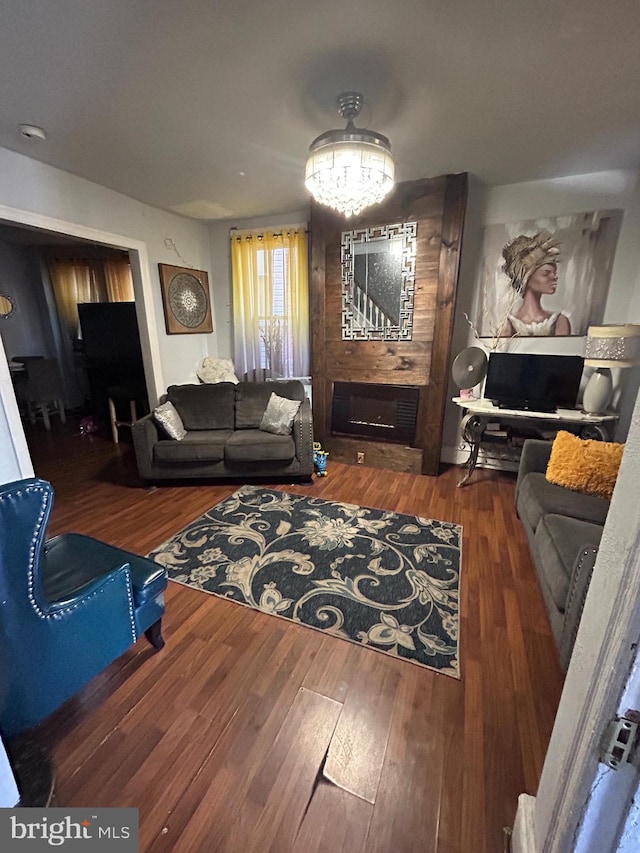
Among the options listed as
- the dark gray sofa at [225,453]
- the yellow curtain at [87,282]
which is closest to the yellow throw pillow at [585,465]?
the dark gray sofa at [225,453]

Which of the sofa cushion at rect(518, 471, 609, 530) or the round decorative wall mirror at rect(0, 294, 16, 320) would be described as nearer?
the sofa cushion at rect(518, 471, 609, 530)

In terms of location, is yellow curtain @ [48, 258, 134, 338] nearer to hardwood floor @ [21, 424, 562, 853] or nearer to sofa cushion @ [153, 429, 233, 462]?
sofa cushion @ [153, 429, 233, 462]

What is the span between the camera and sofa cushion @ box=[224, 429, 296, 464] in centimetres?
308

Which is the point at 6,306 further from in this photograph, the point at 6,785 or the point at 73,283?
the point at 6,785

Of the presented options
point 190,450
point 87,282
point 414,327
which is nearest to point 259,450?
point 190,450

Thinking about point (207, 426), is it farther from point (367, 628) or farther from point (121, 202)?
point (367, 628)

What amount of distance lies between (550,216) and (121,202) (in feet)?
12.4

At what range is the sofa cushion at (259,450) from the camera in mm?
3080

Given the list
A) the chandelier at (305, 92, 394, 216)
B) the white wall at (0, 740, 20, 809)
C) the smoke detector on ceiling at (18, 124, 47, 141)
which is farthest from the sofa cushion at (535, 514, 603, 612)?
the smoke detector on ceiling at (18, 124, 47, 141)

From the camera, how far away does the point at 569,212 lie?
9.45 ft

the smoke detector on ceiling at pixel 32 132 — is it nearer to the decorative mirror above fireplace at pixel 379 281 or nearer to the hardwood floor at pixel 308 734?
the decorative mirror above fireplace at pixel 379 281

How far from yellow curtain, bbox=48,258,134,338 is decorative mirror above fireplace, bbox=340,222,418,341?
143 inches

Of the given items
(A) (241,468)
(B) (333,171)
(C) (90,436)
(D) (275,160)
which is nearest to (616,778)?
(B) (333,171)

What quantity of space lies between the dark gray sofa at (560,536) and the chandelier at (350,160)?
6.31 ft
